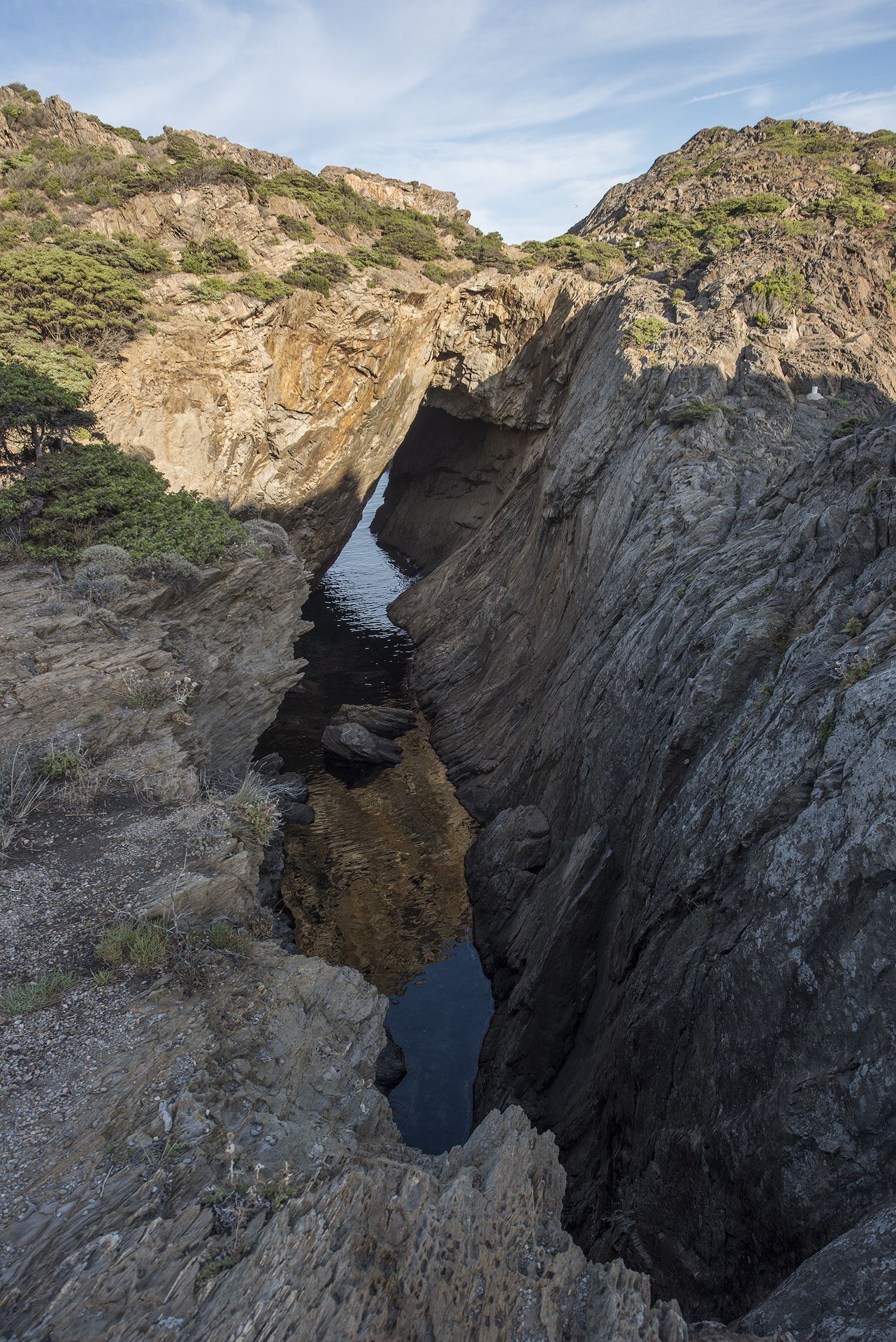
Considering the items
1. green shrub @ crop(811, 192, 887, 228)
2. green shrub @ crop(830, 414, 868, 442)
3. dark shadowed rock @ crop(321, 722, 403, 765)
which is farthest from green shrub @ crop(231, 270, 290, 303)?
green shrub @ crop(830, 414, 868, 442)

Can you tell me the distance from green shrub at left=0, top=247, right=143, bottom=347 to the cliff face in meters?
19.0

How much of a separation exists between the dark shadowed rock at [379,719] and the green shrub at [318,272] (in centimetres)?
1880

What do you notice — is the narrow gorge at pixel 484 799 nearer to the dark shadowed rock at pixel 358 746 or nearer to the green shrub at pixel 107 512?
the green shrub at pixel 107 512

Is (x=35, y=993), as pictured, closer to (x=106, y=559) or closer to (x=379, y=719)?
(x=106, y=559)

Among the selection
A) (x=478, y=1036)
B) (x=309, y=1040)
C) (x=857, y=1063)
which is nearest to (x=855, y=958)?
(x=857, y=1063)

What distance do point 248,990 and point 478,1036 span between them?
1010cm

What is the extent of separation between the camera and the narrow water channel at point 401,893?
16.9m

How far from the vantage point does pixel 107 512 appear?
73.9 feet

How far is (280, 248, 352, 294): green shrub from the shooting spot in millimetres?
34250

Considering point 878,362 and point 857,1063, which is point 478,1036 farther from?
point 878,362

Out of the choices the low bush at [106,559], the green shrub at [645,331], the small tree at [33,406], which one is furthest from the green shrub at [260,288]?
the low bush at [106,559]

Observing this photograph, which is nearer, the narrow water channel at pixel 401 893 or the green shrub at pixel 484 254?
the narrow water channel at pixel 401 893

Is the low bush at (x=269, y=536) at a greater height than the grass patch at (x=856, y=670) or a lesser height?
lesser

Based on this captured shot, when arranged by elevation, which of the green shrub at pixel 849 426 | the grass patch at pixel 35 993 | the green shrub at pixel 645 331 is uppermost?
the green shrub at pixel 645 331
